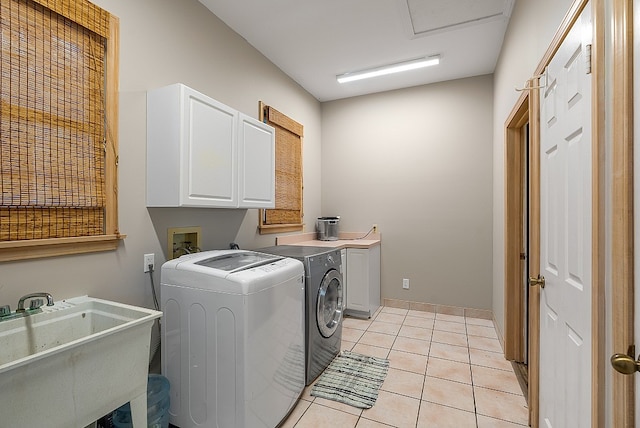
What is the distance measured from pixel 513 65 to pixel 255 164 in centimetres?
216

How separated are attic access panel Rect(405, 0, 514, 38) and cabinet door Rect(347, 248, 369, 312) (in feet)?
7.56

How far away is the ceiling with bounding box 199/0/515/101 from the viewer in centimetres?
241

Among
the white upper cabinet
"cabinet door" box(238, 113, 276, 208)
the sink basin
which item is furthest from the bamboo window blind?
"cabinet door" box(238, 113, 276, 208)

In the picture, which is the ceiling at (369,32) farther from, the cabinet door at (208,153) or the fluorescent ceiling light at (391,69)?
the cabinet door at (208,153)

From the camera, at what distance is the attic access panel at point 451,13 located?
2.36 m

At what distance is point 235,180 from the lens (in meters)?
2.25

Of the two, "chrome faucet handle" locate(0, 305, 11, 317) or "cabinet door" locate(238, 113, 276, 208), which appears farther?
"cabinet door" locate(238, 113, 276, 208)

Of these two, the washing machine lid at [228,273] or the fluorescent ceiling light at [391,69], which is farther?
the fluorescent ceiling light at [391,69]

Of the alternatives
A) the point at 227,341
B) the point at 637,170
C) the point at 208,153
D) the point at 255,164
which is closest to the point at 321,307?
the point at 227,341

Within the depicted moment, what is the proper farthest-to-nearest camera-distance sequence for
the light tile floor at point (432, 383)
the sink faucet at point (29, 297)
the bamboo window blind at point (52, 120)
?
the light tile floor at point (432, 383) → the bamboo window blind at point (52, 120) → the sink faucet at point (29, 297)

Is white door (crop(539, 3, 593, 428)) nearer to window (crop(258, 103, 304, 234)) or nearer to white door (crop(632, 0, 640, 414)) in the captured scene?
white door (crop(632, 0, 640, 414))

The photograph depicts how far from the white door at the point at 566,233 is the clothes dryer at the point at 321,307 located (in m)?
1.37

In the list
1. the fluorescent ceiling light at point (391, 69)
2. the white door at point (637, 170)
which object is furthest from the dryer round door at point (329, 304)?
the fluorescent ceiling light at point (391, 69)

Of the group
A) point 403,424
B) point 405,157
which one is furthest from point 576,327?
point 405,157
